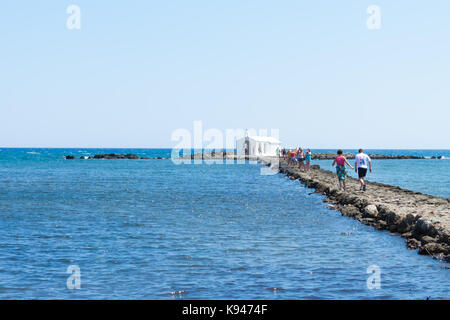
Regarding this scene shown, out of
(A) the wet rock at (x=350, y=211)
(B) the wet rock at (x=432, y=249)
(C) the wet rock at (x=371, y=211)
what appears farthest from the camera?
(A) the wet rock at (x=350, y=211)

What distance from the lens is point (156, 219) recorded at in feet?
65.0

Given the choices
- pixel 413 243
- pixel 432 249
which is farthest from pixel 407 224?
pixel 432 249

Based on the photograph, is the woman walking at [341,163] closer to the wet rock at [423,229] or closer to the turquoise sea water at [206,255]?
the turquoise sea water at [206,255]

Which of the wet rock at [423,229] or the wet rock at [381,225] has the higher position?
the wet rock at [423,229]

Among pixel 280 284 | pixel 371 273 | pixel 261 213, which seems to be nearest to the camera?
pixel 280 284

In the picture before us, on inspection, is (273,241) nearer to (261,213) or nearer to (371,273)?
(371,273)

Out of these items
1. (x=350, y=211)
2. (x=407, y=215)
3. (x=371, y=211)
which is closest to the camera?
(x=407, y=215)

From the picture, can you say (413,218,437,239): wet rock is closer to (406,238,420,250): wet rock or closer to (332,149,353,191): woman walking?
(406,238,420,250): wet rock

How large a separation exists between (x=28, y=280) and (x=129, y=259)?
2532 mm

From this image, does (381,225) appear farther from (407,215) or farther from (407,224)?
(407,224)

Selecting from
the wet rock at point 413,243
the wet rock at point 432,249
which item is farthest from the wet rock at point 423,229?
the wet rock at point 432,249

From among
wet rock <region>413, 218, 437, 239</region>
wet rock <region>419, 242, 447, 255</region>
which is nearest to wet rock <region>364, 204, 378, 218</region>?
wet rock <region>413, 218, 437, 239</region>

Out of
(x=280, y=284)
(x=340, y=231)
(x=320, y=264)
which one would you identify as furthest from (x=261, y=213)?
(x=280, y=284)

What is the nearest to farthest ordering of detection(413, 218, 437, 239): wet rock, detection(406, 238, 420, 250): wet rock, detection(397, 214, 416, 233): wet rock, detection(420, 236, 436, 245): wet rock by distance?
detection(420, 236, 436, 245): wet rock, detection(406, 238, 420, 250): wet rock, detection(413, 218, 437, 239): wet rock, detection(397, 214, 416, 233): wet rock
